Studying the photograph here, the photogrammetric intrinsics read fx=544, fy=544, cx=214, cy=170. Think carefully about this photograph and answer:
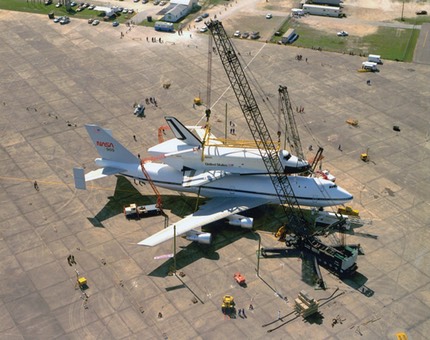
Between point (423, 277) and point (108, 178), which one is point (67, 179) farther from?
point (423, 277)

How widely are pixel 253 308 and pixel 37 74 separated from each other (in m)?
86.0

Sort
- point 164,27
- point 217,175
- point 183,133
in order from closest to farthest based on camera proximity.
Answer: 1. point 217,175
2. point 183,133
3. point 164,27

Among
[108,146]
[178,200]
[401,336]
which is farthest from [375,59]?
[401,336]

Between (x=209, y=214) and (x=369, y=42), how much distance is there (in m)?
88.2

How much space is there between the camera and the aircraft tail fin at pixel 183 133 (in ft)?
279

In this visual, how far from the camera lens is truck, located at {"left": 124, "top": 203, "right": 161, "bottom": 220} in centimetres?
8470

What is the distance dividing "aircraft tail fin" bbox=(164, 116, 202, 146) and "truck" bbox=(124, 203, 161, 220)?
1153 centimetres

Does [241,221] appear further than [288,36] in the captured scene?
No

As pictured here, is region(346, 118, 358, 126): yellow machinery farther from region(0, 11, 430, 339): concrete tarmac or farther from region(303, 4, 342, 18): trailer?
region(303, 4, 342, 18): trailer

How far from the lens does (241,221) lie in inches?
3221

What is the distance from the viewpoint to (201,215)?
265 ft

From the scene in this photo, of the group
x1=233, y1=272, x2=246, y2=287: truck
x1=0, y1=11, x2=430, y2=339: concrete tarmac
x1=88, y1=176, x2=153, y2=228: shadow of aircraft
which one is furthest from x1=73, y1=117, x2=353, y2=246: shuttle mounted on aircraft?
x1=233, y1=272, x2=246, y2=287: truck

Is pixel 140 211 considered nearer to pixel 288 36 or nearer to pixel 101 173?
pixel 101 173

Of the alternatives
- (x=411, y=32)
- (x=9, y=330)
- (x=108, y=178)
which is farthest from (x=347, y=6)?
(x=9, y=330)
